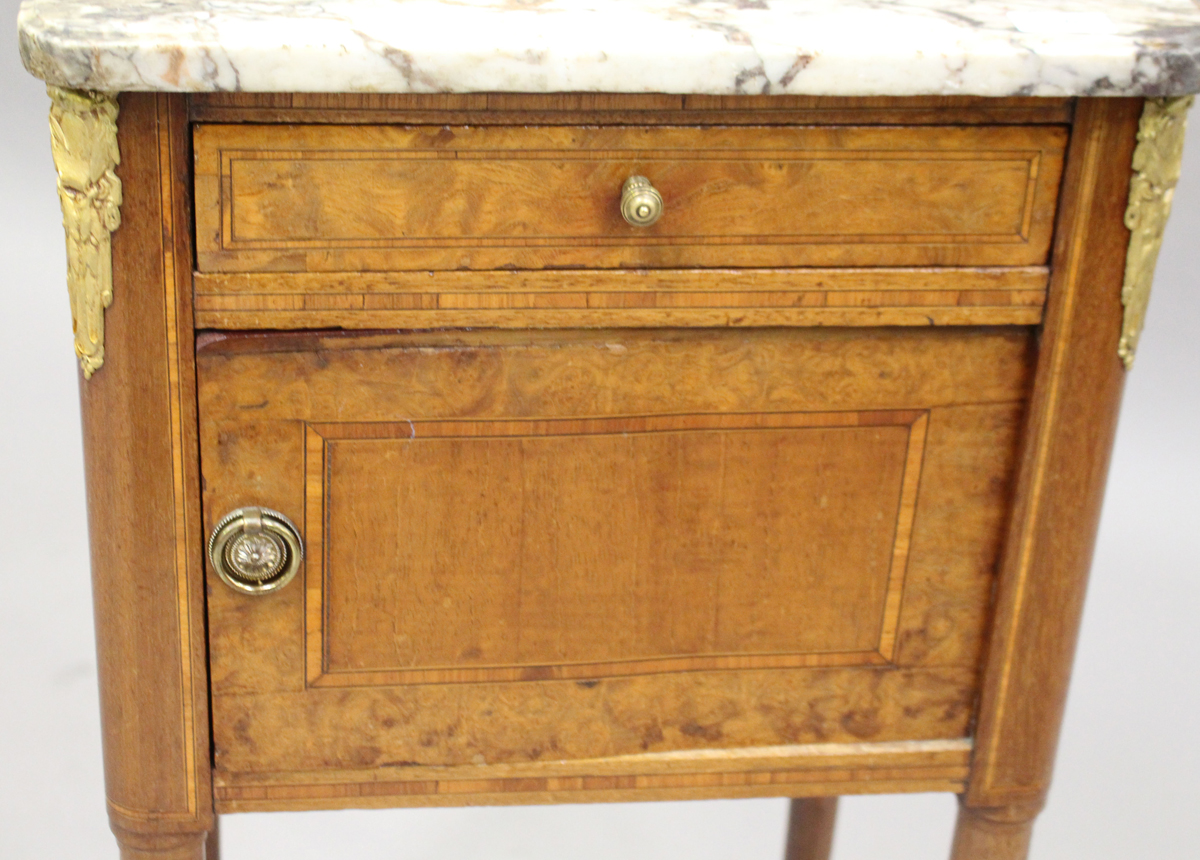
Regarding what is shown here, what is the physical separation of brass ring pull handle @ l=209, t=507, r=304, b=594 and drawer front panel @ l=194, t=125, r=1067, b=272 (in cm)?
17

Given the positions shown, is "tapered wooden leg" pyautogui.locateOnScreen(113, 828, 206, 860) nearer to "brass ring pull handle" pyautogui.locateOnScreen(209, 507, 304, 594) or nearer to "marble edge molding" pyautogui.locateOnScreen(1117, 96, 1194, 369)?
"brass ring pull handle" pyautogui.locateOnScreen(209, 507, 304, 594)

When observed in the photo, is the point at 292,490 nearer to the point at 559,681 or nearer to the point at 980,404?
the point at 559,681

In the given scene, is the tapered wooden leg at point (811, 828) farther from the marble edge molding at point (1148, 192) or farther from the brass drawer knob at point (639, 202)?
the brass drawer knob at point (639, 202)

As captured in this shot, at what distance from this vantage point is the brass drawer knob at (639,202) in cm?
94

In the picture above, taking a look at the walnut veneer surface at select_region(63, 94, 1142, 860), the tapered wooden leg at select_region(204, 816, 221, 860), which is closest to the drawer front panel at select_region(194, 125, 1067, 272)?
the walnut veneer surface at select_region(63, 94, 1142, 860)

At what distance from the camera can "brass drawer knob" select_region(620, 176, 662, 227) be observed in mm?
936

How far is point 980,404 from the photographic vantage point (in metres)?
1.04

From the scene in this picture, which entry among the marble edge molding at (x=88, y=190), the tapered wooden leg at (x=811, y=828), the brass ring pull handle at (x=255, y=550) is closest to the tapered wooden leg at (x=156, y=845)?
the brass ring pull handle at (x=255, y=550)

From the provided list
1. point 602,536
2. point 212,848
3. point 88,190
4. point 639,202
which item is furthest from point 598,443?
point 212,848

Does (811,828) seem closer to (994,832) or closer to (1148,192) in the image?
(994,832)

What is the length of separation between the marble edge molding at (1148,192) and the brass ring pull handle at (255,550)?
558 millimetres

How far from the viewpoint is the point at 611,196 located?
0.95 meters

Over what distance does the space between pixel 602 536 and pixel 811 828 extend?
26.0 inches

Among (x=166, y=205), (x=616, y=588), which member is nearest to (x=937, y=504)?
(x=616, y=588)
